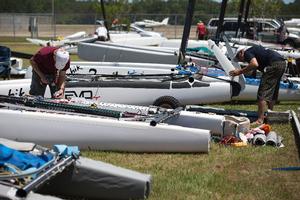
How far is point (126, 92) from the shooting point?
31.9 feet

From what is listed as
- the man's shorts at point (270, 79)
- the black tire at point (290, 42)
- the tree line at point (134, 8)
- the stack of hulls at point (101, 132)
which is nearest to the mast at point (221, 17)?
the man's shorts at point (270, 79)

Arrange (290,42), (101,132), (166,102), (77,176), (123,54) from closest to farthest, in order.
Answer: (77,176), (101,132), (166,102), (123,54), (290,42)

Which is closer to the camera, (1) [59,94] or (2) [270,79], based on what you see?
(1) [59,94]

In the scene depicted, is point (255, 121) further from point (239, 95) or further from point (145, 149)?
point (145, 149)

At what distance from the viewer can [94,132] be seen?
6.85 metres

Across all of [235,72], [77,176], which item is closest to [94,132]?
[77,176]

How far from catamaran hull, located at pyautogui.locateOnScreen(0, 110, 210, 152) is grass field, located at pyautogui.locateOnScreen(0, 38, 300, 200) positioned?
0.15 metres

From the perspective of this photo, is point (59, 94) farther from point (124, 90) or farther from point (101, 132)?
point (124, 90)

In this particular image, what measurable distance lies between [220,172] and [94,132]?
1.63 meters

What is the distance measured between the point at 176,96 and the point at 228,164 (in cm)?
347

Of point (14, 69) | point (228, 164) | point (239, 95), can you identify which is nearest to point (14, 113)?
point (228, 164)

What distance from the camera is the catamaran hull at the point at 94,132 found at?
6.81 m

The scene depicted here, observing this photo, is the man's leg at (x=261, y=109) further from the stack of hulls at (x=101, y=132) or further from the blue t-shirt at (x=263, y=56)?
the stack of hulls at (x=101, y=132)

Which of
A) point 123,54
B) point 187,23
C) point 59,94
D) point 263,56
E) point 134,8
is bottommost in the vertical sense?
point 134,8
